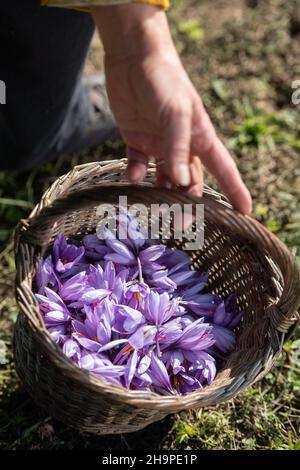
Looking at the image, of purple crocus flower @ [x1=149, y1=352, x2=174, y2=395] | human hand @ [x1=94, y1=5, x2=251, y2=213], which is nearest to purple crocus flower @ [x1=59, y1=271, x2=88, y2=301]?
purple crocus flower @ [x1=149, y1=352, x2=174, y2=395]

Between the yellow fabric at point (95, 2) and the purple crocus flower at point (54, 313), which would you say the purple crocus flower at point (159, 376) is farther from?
the yellow fabric at point (95, 2)

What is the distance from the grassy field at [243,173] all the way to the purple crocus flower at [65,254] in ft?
1.22

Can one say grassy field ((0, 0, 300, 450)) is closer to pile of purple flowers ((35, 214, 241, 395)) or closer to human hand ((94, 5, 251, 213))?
pile of purple flowers ((35, 214, 241, 395))

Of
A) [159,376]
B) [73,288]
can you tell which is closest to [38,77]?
[73,288]

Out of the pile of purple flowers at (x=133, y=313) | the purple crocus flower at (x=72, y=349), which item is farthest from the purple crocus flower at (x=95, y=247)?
the purple crocus flower at (x=72, y=349)

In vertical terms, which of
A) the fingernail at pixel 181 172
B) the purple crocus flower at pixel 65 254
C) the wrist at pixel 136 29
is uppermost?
the wrist at pixel 136 29

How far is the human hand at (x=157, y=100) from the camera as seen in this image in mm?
1049

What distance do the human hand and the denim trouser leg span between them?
40cm

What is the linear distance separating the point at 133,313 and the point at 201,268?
13.2 inches

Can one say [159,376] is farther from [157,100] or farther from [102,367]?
[157,100]

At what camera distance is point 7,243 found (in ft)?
6.34

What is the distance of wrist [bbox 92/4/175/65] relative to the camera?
1074 millimetres
